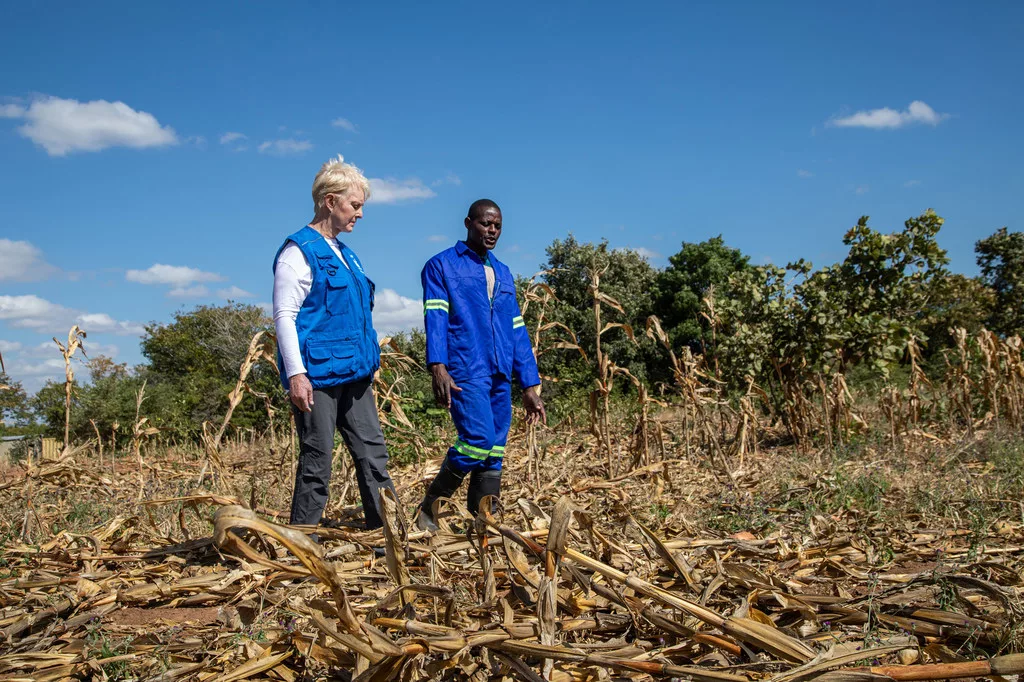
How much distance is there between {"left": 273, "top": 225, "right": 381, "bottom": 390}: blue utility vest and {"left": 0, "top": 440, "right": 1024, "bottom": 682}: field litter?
29.3 inches

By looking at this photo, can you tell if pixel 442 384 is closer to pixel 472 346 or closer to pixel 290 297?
pixel 472 346

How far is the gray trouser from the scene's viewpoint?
3414 millimetres

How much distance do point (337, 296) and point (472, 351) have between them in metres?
0.73

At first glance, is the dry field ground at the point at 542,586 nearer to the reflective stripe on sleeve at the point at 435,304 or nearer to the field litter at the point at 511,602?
the field litter at the point at 511,602

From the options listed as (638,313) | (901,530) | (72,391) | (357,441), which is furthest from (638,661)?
(638,313)

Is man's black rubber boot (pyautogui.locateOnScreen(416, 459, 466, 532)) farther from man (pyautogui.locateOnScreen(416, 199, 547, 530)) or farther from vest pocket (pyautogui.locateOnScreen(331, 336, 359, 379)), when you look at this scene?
vest pocket (pyautogui.locateOnScreen(331, 336, 359, 379))

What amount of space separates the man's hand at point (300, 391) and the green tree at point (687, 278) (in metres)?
24.2

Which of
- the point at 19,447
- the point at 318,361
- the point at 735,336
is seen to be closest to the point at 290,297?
the point at 318,361

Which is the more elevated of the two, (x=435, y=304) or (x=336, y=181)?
(x=336, y=181)

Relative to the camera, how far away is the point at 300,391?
3275mm

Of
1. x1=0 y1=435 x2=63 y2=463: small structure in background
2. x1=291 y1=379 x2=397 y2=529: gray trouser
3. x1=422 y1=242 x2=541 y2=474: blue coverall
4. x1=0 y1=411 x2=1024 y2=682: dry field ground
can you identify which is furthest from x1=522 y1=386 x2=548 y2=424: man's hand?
x1=0 y1=435 x2=63 y2=463: small structure in background

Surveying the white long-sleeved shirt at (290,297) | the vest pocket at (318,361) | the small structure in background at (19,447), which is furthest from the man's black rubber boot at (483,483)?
the small structure in background at (19,447)

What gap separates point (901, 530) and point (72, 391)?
4.93 m

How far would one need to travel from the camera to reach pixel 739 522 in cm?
394
